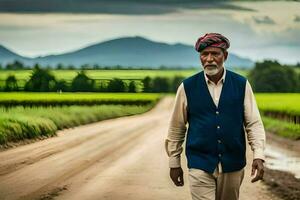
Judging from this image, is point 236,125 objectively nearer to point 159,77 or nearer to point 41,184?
point 41,184

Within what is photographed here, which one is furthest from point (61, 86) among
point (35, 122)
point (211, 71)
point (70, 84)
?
point (211, 71)

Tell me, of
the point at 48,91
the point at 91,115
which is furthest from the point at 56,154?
the point at 48,91

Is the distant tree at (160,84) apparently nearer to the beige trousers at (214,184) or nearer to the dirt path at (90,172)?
the dirt path at (90,172)

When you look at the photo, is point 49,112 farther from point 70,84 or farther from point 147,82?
point 70,84

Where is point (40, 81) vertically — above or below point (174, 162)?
below

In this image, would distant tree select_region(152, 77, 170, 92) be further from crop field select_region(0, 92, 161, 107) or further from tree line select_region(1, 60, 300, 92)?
crop field select_region(0, 92, 161, 107)

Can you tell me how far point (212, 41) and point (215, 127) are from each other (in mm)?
614

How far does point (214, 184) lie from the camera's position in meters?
6.26

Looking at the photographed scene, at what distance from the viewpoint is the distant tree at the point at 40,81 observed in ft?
169

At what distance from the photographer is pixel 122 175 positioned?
14.4 metres

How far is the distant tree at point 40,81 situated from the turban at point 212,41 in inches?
1758

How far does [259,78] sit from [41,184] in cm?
6785

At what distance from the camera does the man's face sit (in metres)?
6.20

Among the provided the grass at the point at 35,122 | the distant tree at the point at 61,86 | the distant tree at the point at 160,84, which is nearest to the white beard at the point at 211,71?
the grass at the point at 35,122
